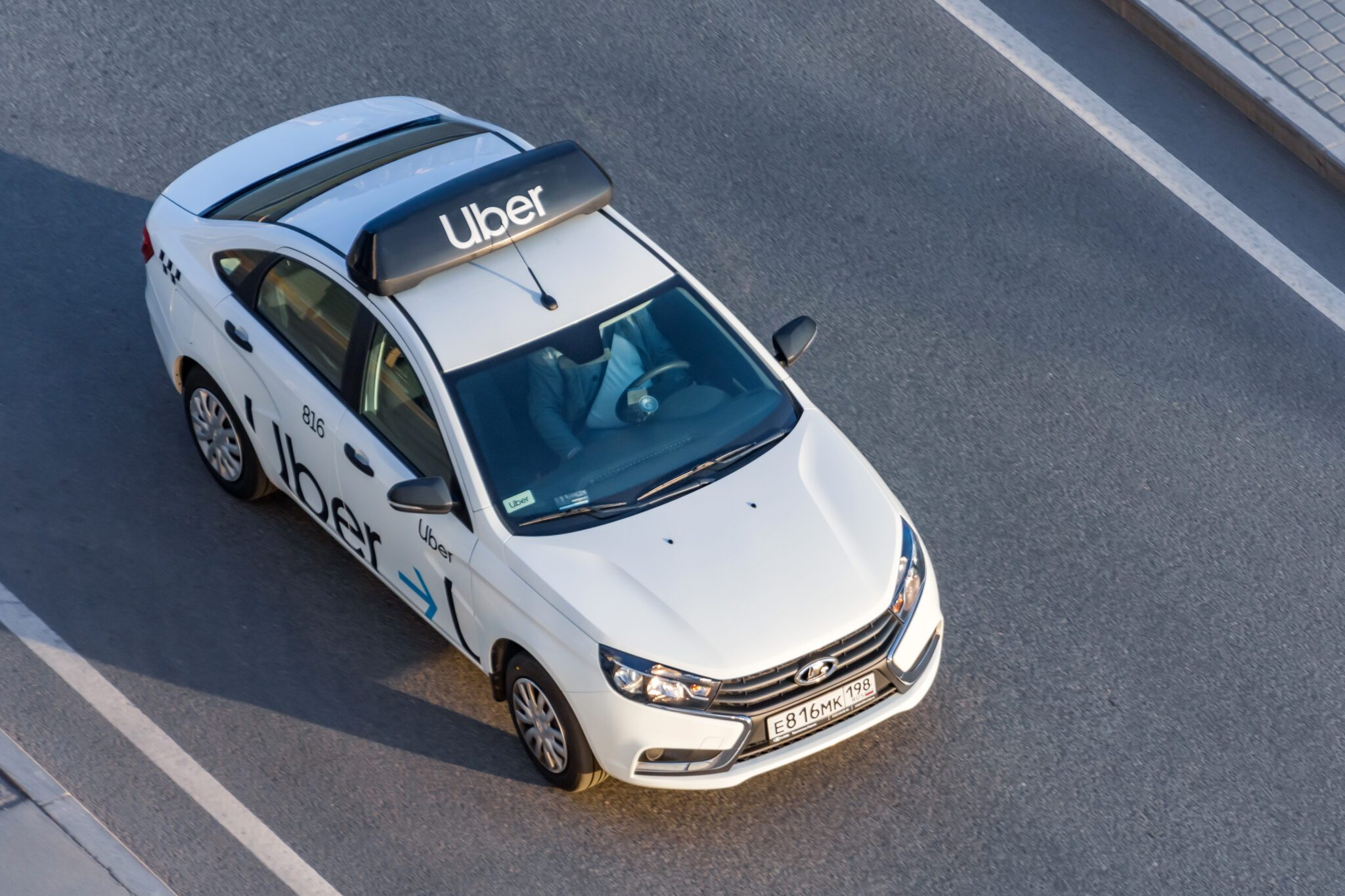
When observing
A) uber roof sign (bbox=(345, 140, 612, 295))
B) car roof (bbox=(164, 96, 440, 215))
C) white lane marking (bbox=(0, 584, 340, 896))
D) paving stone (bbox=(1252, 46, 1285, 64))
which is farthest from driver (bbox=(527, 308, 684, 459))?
paving stone (bbox=(1252, 46, 1285, 64))

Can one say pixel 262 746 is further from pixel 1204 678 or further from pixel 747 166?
pixel 747 166

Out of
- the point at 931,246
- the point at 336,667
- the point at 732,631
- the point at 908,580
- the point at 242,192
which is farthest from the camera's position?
the point at 931,246

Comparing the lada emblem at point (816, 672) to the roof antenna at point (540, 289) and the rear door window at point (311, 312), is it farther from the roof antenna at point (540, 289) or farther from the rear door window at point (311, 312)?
the rear door window at point (311, 312)

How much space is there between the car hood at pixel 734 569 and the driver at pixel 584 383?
0.44m

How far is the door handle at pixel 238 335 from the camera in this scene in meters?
7.00

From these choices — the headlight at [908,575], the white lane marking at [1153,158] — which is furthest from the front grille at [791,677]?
the white lane marking at [1153,158]

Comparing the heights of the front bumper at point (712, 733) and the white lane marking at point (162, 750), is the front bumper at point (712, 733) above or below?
above

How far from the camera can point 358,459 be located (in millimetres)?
6504

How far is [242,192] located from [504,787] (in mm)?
3262

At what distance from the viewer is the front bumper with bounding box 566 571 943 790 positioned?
5.79 metres

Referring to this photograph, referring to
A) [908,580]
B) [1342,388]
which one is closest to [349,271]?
[908,580]

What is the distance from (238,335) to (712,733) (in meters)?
2.97

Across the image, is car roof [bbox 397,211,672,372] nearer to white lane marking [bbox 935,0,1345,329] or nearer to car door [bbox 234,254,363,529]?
car door [bbox 234,254,363,529]

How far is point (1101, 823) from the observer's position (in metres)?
6.32
